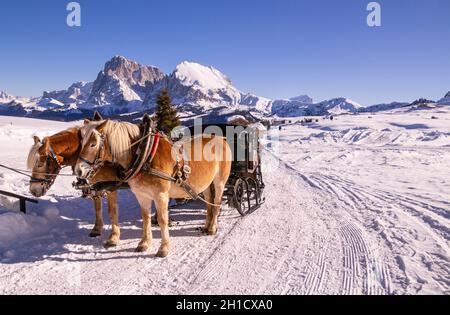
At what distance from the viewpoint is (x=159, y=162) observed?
16.7ft

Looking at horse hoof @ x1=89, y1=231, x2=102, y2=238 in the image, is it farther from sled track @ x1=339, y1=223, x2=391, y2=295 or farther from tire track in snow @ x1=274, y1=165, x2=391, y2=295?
sled track @ x1=339, y1=223, x2=391, y2=295

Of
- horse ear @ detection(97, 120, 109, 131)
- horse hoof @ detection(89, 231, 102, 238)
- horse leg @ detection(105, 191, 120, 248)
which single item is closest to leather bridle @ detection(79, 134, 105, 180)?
horse ear @ detection(97, 120, 109, 131)

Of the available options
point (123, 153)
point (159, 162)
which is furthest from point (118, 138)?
point (159, 162)

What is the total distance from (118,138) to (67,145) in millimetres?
788

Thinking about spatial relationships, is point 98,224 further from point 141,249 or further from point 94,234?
point 141,249

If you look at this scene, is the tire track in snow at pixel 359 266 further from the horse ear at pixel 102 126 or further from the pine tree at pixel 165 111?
the pine tree at pixel 165 111

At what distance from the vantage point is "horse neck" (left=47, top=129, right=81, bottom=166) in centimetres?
473

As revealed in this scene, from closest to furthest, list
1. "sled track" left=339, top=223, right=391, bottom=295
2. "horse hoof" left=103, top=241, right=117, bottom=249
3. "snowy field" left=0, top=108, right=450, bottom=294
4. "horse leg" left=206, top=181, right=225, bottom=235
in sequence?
"sled track" left=339, top=223, right=391, bottom=295 < "snowy field" left=0, top=108, right=450, bottom=294 < "horse hoof" left=103, top=241, right=117, bottom=249 < "horse leg" left=206, top=181, right=225, bottom=235

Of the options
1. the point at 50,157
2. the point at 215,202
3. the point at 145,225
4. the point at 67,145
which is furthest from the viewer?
the point at 215,202

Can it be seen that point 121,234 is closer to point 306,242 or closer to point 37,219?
point 37,219

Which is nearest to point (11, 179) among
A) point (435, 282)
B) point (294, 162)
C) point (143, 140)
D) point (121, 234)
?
point (121, 234)

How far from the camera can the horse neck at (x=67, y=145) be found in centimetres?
473
